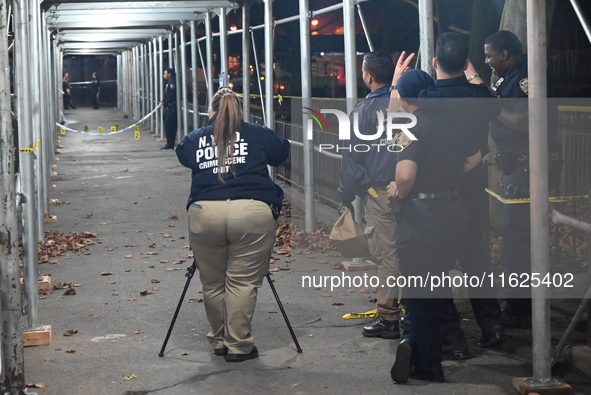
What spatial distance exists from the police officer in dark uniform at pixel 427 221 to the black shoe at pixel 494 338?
2.49ft

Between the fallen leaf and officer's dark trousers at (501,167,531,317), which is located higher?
officer's dark trousers at (501,167,531,317)

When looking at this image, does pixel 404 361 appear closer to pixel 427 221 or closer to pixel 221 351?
pixel 427 221

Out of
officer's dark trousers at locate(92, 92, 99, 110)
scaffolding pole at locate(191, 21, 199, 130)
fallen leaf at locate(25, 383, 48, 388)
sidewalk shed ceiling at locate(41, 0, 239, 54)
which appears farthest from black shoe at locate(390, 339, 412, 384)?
officer's dark trousers at locate(92, 92, 99, 110)

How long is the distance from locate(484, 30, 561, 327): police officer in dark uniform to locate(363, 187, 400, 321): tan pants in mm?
882

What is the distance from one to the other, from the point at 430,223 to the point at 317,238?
17.1 feet

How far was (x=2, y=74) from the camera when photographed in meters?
5.23

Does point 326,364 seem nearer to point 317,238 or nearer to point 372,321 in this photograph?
point 372,321

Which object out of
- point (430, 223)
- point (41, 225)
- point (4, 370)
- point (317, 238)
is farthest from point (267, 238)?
point (41, 225)

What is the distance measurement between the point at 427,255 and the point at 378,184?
1231mm

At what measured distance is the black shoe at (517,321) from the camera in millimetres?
6758

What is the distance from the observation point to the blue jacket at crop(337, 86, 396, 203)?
21.6 feet

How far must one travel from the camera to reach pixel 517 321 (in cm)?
679

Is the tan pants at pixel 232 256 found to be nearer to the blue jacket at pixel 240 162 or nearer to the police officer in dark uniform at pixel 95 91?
the blue jacket at pixel 240 162

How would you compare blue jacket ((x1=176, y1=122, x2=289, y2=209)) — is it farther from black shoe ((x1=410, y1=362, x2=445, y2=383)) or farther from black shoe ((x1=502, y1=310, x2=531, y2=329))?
black shoe ((x1=502, y1=310, x2=531, y2=329))
